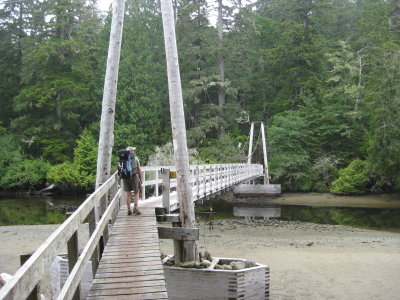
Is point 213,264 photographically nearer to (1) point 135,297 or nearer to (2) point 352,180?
(1) point 135,297

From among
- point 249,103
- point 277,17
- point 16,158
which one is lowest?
point 16,158

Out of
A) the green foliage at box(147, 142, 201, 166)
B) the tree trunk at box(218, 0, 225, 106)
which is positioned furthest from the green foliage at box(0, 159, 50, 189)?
the tree trunk at box(218, 0, 225, 106)

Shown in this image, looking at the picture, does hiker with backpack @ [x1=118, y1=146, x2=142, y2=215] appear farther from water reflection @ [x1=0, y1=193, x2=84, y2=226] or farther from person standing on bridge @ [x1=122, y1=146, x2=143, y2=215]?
water reflection @ [x1=0, y1=193, x2=84, y2=226]

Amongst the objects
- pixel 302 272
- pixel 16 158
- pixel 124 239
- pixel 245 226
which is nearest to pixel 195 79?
pixel 16 158

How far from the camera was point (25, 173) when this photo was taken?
27.5m

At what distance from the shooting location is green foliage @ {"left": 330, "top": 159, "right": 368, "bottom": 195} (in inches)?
972

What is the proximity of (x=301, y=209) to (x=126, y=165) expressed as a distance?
17.6m

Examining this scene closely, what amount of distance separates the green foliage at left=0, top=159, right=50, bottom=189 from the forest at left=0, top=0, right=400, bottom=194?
9cm

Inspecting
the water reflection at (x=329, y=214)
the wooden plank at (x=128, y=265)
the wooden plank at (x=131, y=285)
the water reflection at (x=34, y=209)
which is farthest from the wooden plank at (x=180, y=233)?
the water reflection at (x=34, y=209)

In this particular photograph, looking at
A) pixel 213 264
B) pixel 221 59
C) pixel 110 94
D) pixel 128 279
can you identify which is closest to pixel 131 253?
pixel 128 279

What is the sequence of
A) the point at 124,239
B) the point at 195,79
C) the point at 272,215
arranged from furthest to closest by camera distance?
the point at 195,79
the point at 272,215
the point at 124,239

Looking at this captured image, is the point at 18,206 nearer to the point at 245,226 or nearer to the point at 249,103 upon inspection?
the point at 245,226

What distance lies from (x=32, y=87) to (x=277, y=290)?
88.5ft

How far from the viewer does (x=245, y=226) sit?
669 inches
